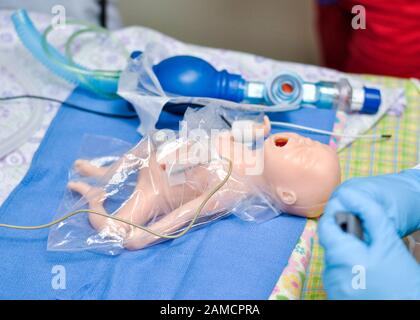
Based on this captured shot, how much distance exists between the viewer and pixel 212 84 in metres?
1.16

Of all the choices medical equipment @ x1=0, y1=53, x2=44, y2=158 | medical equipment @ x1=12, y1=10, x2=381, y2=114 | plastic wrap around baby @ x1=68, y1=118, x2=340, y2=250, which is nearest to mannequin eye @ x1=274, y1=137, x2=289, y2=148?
plastic wrap around baby @ x1=68, y1=118, x2=340, y2=250

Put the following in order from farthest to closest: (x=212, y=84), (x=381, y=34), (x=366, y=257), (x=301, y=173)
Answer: (x=381, y=34) → (x=212, y=84) → (x=301, y=173) → (x=366, y=257)

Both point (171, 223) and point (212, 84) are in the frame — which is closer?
point (171, 223)

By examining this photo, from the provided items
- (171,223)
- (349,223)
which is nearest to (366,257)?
(349,223)

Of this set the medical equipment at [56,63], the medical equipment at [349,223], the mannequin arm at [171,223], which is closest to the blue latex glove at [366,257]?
the medical equipment at [349,223]

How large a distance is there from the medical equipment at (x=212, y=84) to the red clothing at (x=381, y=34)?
0.71 ft

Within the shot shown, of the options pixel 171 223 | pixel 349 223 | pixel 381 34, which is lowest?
pixel 171 223

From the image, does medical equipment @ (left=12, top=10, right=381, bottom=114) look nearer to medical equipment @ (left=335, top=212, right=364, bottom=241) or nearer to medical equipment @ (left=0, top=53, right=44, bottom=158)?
medical equipment @ (left=0, top=53, right=44, bottom=158)

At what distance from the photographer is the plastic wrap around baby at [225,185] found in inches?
37.8

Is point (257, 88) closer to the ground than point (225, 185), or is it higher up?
higher up

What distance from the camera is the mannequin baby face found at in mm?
953

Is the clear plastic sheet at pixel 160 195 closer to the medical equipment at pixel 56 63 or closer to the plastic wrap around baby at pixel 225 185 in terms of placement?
the plastic wrap around baby at pixel 225 185

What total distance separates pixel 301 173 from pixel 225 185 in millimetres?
144

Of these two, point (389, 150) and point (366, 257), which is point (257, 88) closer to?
point (389, 150)
